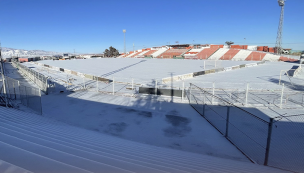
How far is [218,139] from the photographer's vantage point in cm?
707

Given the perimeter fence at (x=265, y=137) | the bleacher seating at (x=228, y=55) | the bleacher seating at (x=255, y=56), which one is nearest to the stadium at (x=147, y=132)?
the perimeter fence at (x=265, y=137)

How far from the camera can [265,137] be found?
23.2 ft

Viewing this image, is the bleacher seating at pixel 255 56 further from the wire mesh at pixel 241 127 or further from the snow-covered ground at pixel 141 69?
the wire mesh at pixel 241 127

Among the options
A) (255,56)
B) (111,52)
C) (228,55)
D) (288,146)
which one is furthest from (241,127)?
(111,52)

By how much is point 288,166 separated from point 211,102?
258 inches

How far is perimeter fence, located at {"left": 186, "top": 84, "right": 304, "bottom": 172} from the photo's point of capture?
5.29 meters

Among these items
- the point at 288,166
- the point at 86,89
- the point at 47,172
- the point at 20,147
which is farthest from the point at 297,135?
the point at 86,89

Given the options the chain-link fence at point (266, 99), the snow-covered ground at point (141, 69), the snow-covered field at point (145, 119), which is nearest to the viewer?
the snow-covered field at point (145, 119)

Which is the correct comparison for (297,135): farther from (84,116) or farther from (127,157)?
(84,116)

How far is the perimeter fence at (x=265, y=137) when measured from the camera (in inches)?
208

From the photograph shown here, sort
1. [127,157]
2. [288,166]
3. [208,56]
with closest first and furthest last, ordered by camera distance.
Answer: [127,157]
[288,166]
[208,56]

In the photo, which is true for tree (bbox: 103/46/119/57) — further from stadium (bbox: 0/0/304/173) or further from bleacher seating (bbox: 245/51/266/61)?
stadium (bbox: 0/0/304/173)

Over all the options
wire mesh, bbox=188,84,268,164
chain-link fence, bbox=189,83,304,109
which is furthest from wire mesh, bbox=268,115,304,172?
chain-link fence, bbox=189,83,304,109

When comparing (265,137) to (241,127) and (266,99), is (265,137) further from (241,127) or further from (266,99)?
(266,99)
